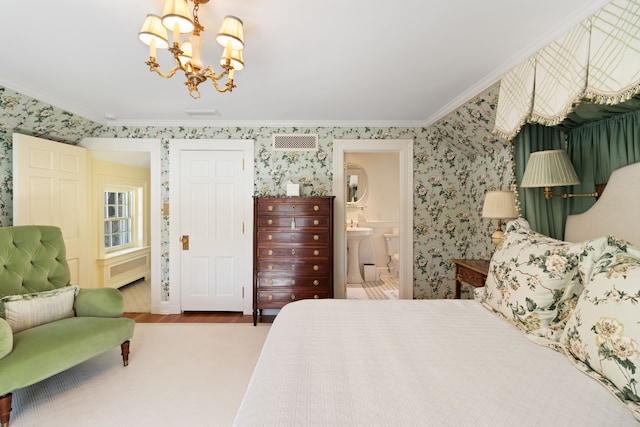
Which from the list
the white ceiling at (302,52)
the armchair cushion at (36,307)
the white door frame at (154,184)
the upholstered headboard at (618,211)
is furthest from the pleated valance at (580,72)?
the white door frame at (154,184)

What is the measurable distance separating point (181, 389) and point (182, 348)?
708mm

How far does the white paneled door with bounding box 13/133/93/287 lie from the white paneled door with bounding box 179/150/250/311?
1.14m

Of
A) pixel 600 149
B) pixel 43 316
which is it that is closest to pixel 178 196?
pixel 43 316

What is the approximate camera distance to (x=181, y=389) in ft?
6.92

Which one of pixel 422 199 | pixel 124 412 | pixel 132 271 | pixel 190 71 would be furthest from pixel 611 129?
pixel 132 271

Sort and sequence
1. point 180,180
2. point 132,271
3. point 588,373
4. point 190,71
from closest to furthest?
point 588,373, point 190,71, point 180,180, point 132,271

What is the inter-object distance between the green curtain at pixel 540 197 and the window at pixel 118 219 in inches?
215

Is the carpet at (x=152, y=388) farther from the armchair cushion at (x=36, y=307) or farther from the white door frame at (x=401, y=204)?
the white door frame at (x=401, y=204)

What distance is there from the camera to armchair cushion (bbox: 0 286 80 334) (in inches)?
79.2

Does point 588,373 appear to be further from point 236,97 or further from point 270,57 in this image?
point 236,97

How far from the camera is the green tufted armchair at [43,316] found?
174 centimetres

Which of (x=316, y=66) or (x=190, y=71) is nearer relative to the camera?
(x=190, y=71)

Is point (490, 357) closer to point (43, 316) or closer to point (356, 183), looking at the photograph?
point (43, 316)

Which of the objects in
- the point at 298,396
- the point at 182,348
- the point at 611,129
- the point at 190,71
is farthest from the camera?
the point at 182,348
